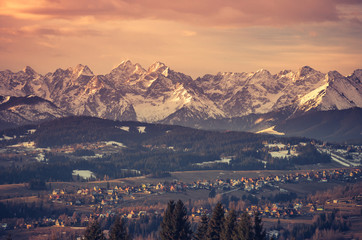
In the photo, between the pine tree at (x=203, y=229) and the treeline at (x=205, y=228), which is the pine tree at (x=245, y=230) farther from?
the pine tree at (x=203, y=229)

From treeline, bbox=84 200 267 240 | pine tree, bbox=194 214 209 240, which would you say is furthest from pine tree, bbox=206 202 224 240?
pine tree, bbox=194 214 209 240

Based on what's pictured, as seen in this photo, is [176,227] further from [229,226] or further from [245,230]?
[245,230]

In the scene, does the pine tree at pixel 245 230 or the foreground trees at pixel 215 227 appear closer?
the pine tree at pixel 245 230

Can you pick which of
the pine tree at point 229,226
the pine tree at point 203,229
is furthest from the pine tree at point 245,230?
the pine tree at point 203,229

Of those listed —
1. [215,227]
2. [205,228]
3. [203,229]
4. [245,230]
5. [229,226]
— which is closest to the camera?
[245,230]

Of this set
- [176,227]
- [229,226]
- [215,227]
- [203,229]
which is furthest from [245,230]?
[203,229]

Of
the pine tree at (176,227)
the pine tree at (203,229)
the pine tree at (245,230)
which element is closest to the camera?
the pine tree at (245,230)

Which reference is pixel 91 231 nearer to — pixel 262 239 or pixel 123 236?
pixel 123 236

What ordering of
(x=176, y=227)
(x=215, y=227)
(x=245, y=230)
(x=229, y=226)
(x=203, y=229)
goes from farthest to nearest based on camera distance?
(x=203, y=229), (x=215, y=227), (x=176, y=227), (x=229, y=226), (x=245, y=230)
